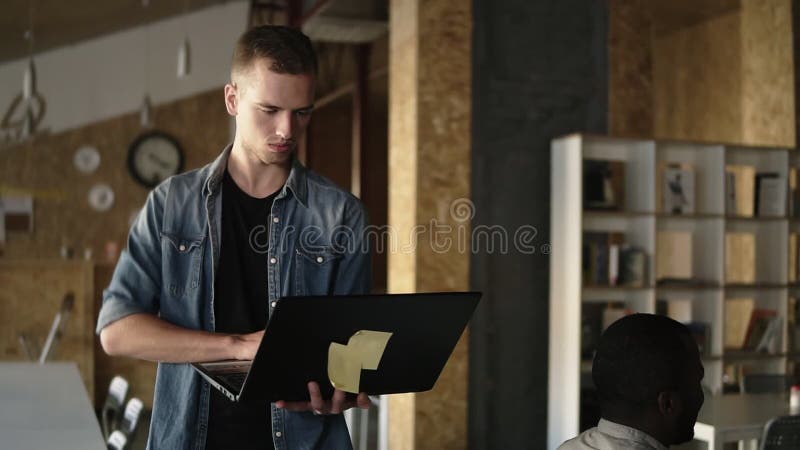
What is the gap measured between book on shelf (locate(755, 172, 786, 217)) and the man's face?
4717mm

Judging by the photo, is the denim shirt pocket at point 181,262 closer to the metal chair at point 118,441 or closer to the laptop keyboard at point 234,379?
the laptop keyboard at point 234,379

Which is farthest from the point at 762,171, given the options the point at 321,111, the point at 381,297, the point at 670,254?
the point at 321,111

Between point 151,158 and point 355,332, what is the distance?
913 cm

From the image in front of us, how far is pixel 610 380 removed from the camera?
5.32ft

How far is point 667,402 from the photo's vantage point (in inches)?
62.3

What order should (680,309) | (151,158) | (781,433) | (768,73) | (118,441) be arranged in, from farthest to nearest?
1. (151,158)
2. (768,73)
3. (680,309)
4. (781,433)
5. (118,441)

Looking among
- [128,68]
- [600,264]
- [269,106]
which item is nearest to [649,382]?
[269,106]

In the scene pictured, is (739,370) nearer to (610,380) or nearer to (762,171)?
(762,171)

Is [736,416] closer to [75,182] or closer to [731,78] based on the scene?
[731,78]

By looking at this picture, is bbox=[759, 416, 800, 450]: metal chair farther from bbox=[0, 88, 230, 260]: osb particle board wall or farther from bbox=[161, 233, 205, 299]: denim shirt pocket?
bbox=[0, 88, 230, 260]: osb particle board wall

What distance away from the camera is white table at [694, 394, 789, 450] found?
3344 millimetres

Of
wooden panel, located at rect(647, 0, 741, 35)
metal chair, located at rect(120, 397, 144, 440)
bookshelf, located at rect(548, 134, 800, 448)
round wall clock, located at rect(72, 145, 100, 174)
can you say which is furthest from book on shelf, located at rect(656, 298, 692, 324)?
round wall clock, located at rect(72, 145, 100, 174)

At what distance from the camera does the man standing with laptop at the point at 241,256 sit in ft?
5.24

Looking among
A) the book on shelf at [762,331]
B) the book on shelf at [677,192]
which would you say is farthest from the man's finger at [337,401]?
the book on shelf at [762,331]
